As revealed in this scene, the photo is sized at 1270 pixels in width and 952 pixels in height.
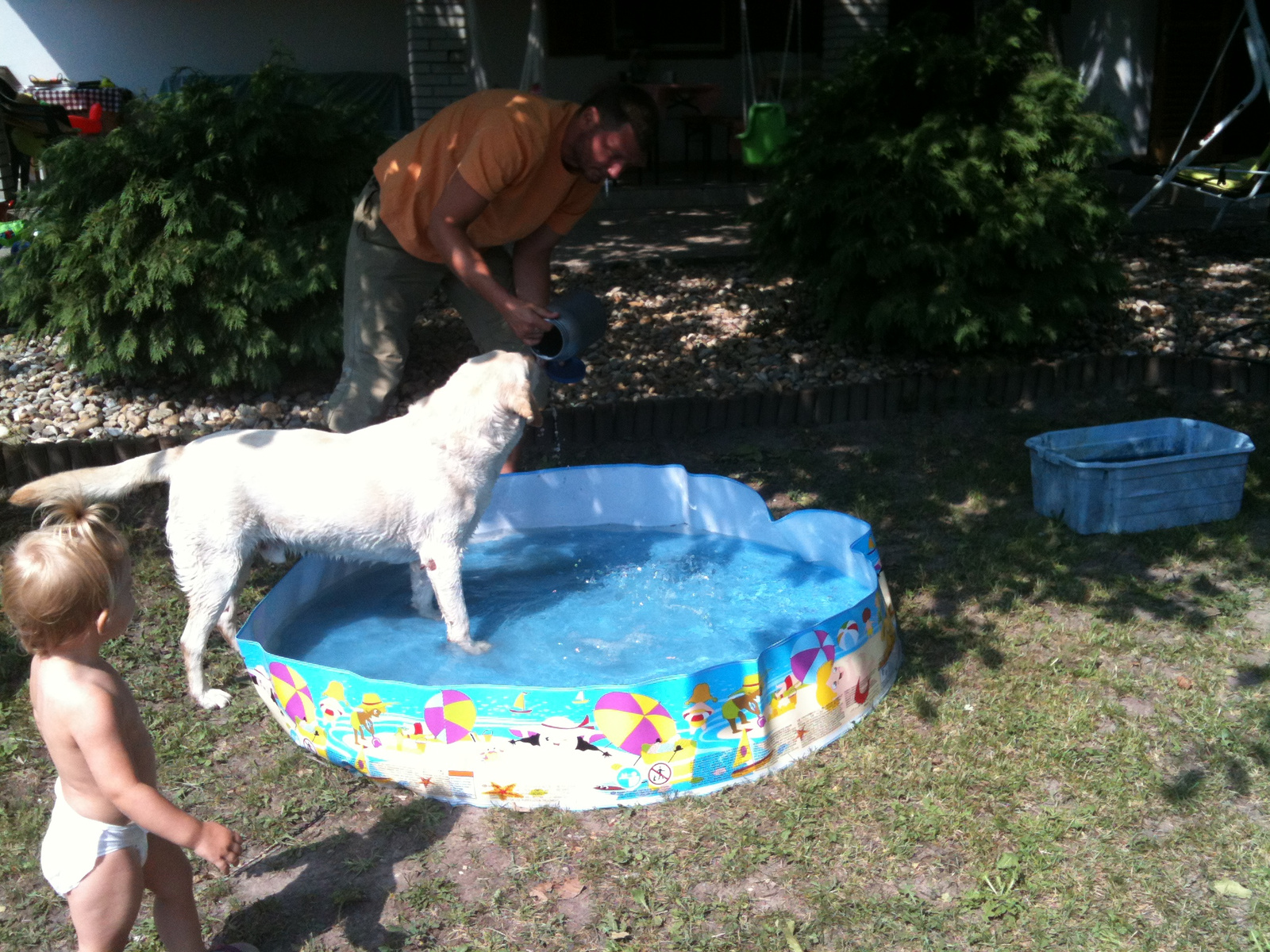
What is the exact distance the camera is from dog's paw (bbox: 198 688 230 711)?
4207 mm

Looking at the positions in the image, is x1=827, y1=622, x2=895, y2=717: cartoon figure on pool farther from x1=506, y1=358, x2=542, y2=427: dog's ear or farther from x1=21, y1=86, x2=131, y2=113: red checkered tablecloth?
x1=21, y1=86, x2=131, y2=113: red checkered tablecloth

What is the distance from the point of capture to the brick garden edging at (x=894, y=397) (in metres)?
7.16

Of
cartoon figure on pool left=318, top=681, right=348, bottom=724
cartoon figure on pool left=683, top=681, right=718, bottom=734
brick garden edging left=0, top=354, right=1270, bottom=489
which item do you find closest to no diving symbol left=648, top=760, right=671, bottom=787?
cartoon figure on pool left=683, top=681, right=718, bottom=734

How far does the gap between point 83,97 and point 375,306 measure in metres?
10.7

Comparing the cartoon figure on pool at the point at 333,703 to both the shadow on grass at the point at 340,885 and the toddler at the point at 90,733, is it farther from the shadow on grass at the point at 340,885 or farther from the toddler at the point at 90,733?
the toddler at the point at 90,733

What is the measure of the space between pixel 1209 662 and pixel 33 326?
23.5ft

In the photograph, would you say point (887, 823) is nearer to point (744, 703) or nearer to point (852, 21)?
point (744, 703)

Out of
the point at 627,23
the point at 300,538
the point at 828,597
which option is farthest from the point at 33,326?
the point at 627,23

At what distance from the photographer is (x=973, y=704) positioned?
4109mm

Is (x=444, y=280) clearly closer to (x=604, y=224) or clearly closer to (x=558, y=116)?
(x=558, y=116)

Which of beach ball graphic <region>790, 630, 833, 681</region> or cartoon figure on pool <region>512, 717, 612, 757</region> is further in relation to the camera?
beach ball graphic <region>790, 630, 833, 681</region>

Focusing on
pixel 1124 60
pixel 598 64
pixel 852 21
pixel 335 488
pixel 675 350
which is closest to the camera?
pixel 335 488

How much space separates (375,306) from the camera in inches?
207

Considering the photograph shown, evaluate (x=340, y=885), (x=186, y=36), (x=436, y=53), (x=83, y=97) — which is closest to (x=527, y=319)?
(x=340, y=885)
